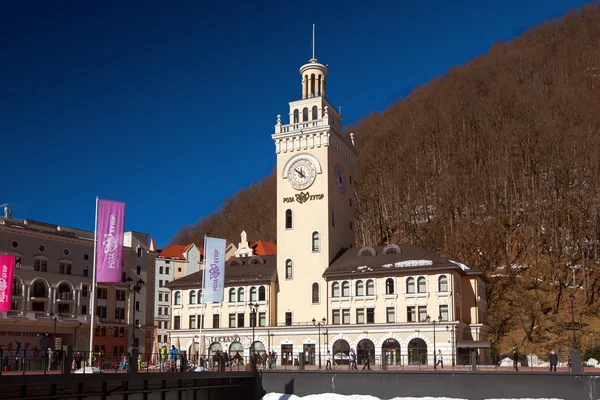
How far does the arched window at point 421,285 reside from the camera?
66.0m

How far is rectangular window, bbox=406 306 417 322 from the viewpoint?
65875 millimetres

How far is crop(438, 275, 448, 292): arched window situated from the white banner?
20.0 m

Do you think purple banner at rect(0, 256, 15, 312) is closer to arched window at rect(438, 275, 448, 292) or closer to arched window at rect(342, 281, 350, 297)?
arched window at rect(342, 281, 350, 297)

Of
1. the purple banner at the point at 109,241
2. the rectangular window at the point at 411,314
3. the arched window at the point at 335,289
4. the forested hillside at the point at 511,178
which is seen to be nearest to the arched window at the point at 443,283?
the rectangular window at the point at 411,314

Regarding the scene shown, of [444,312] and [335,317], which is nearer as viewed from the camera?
[444,312]

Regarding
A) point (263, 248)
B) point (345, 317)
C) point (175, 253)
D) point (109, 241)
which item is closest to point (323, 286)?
point (345, 317)

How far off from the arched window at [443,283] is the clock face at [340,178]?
17221 mm

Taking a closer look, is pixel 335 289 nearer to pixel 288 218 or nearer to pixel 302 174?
pixel 288 218

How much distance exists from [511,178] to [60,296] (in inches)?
2159

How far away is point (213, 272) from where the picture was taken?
190 feet

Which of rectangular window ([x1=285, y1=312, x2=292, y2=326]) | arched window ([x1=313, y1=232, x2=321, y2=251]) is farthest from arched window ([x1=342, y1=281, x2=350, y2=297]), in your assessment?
rectangular window ([x1=285, y1=312, x2=292, y2=326])

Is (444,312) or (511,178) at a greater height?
(511,178)

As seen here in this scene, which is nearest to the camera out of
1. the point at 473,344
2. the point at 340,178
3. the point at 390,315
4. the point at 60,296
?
the point at 473,344

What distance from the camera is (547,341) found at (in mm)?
70562
